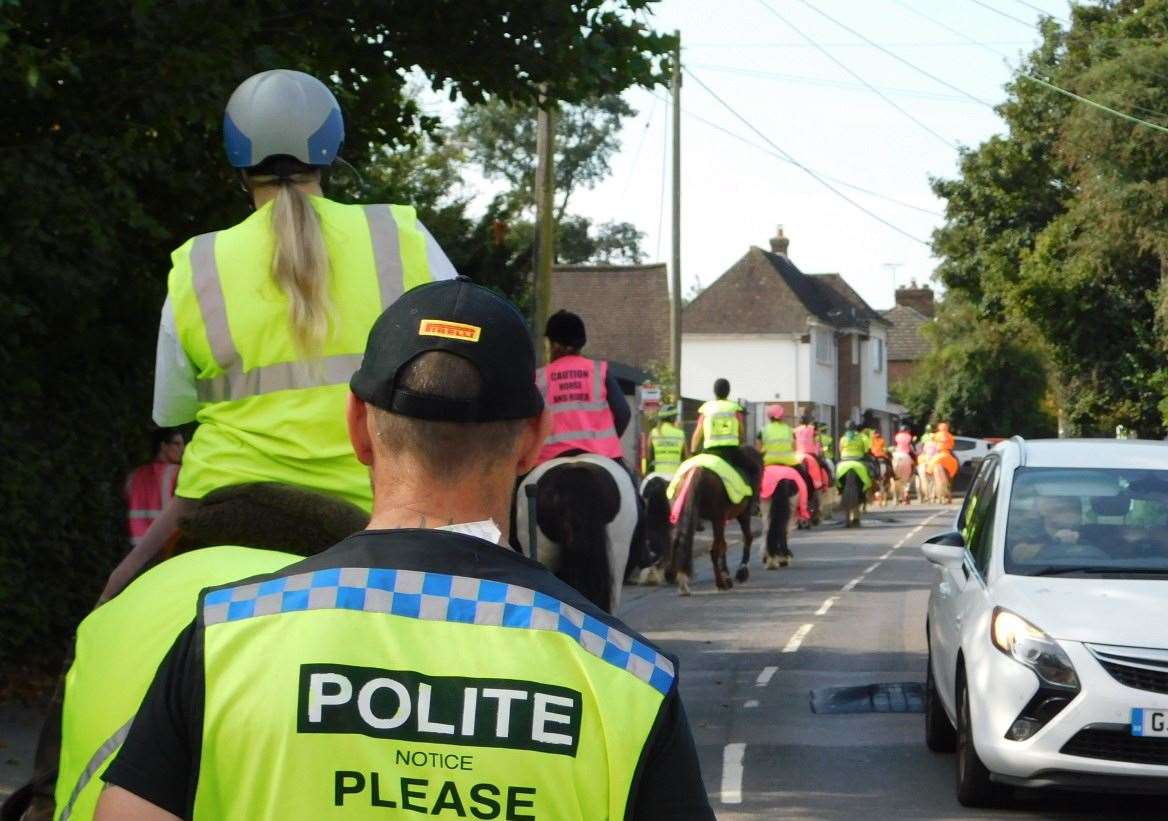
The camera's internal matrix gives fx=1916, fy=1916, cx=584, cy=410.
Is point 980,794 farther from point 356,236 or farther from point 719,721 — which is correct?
point 356,236

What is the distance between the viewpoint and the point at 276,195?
407 cm

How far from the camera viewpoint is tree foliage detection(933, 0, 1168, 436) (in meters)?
40.5

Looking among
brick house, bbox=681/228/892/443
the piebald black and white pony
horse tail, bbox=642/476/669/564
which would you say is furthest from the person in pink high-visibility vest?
brick house, bbox=681/228/892/443

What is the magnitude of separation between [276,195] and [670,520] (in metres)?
16.7

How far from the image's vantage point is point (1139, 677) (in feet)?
26.9

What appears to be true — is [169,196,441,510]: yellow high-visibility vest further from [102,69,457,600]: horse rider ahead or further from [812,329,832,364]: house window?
[812,329,832,364]: house window

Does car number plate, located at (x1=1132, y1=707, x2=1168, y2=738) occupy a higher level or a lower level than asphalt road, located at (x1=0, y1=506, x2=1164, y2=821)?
higher

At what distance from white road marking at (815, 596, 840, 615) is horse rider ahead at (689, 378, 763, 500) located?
4.82 ft

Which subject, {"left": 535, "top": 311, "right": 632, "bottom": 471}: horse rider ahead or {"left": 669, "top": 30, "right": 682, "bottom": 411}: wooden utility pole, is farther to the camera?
{"left": 669, "top": 30, "right": 682, "bottom": 411}: wooden utility pole

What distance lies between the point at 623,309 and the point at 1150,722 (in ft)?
207

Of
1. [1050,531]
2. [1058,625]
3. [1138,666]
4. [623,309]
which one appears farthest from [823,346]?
[1138,666]

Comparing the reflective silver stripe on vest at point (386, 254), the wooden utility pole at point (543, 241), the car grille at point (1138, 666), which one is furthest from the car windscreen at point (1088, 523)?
the wooden utility pole at point (543, 241)

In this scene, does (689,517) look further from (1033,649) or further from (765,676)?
(1033,649)

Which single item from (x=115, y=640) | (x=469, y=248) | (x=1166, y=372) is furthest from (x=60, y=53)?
(x=1166, y=372)
